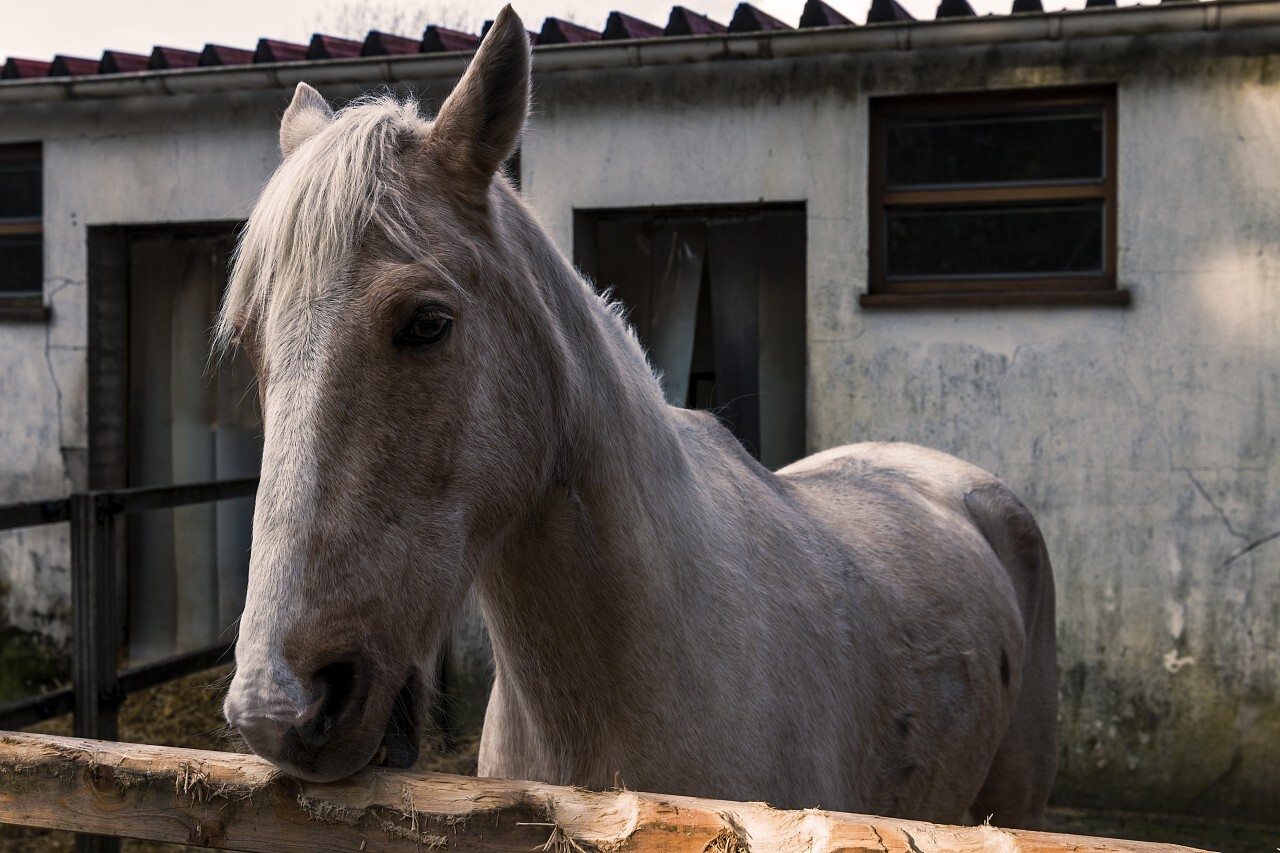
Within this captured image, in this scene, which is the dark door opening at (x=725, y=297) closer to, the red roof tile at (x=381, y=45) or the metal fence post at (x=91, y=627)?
the red roof tile at (x=381, y=45)

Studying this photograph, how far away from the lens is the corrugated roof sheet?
524cm

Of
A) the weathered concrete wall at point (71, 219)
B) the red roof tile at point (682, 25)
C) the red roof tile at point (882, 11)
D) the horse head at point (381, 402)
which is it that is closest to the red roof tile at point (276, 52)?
the weathered concrete wall at point (71, 219)

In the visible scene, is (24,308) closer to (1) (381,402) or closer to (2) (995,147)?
(2) (995,147)

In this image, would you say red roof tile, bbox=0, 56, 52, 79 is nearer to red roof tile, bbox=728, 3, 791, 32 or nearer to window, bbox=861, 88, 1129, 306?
red roof tile, bbox=728, 3, 791, 32

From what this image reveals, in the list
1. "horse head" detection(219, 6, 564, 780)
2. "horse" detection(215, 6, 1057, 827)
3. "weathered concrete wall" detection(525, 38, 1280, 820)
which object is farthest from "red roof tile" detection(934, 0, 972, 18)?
"horse head" detection(219, 6, 564, 780)

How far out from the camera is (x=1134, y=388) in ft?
16.8

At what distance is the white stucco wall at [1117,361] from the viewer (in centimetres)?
498

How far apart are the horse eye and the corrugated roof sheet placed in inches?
153

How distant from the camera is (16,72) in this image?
660 cm

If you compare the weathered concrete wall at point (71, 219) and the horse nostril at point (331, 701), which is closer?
the horse nostril at point (331, 701)

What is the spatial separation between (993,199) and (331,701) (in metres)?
4.68

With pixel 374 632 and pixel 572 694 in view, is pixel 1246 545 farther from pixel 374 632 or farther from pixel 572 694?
pixel 374 632

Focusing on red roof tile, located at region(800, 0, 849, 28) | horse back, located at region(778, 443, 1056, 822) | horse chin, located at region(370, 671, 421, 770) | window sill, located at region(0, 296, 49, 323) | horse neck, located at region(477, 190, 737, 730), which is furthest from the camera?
window sill, located at region(0, 296, 49, 323)

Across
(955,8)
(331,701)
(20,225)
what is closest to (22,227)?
(20,225)
